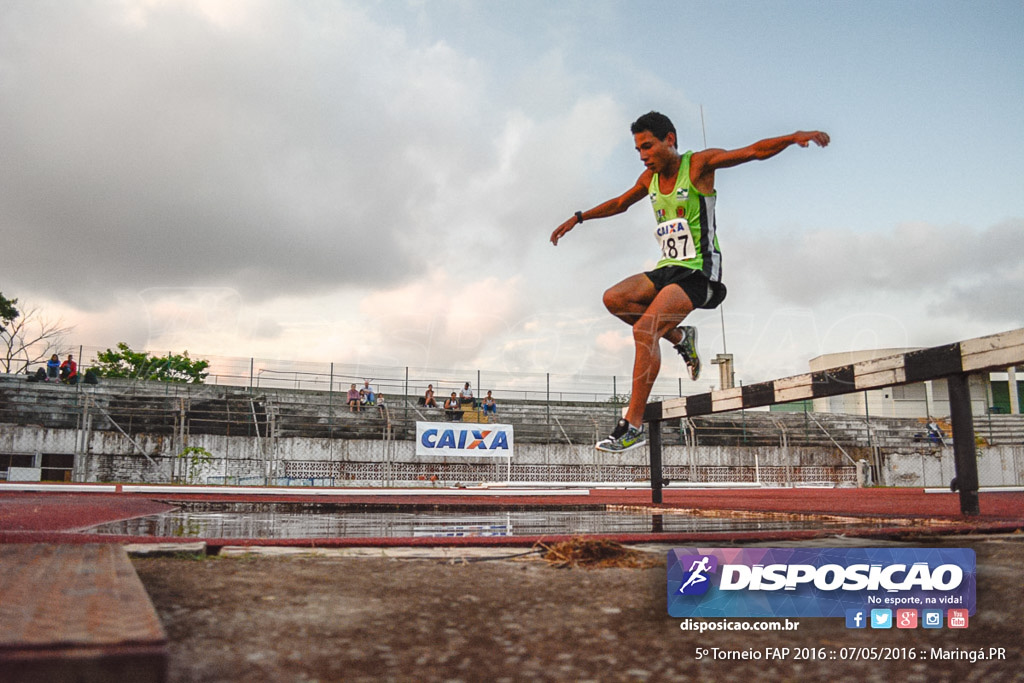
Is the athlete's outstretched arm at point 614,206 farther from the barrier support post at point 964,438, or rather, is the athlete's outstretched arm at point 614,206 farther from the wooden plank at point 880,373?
the barrier support post at point 964,438

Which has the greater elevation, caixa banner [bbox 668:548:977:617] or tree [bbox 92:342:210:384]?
tree [bbox 92:342:210:384]

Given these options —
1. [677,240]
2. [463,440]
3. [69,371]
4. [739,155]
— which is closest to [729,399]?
[677,240]

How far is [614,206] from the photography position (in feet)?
17.3

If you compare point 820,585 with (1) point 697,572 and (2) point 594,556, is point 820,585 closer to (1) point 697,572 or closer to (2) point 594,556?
(1) point 697,572

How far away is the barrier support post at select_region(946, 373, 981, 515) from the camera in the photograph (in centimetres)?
426

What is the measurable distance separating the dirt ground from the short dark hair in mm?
3271

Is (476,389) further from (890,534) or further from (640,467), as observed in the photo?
(890,534)

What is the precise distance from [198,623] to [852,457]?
26955 mm

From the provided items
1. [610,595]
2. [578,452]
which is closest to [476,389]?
[578,452]

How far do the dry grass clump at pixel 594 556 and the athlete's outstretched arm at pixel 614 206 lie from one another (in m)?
3.10

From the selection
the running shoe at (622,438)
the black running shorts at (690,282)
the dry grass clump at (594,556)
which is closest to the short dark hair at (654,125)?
the black running shorts at (690,282)

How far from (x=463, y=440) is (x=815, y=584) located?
17978mm

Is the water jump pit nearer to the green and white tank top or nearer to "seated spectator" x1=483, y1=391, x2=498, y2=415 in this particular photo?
the green and white tank top

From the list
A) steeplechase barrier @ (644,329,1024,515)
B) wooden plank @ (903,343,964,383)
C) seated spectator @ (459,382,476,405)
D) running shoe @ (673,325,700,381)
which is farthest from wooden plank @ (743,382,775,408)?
seated spectator @ (459,382,476,405)
